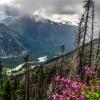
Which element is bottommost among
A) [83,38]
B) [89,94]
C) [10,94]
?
[10,94]

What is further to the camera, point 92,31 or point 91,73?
point 92,31

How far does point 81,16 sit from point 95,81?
119 feet

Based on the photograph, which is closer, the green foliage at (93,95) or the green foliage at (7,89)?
the green foliage at (93,95)

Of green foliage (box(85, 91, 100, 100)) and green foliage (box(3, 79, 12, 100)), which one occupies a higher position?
green foliage (box(85, 91, 100, 100))

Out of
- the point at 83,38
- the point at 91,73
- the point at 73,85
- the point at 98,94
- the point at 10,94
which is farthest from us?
the point at 10,94

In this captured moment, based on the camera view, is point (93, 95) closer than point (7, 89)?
Yes

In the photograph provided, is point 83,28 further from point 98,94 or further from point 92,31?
point 98,94

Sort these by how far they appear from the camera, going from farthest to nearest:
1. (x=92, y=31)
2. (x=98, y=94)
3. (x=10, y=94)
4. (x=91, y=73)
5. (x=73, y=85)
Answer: (x=10, y=94), (x=92, y=31), (x=91, y=73), (x=73, y=85), (x=98, y=94)

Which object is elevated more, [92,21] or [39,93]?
[92,21]

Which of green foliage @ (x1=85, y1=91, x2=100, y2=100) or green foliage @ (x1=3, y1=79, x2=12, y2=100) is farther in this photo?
green foliage @ (x1=3, y1=79, x2=12, y2=100)

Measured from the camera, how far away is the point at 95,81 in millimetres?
11031

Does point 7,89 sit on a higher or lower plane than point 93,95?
lower

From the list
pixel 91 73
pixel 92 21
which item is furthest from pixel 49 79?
pixel 91 73

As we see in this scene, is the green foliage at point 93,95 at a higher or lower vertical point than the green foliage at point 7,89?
higher
